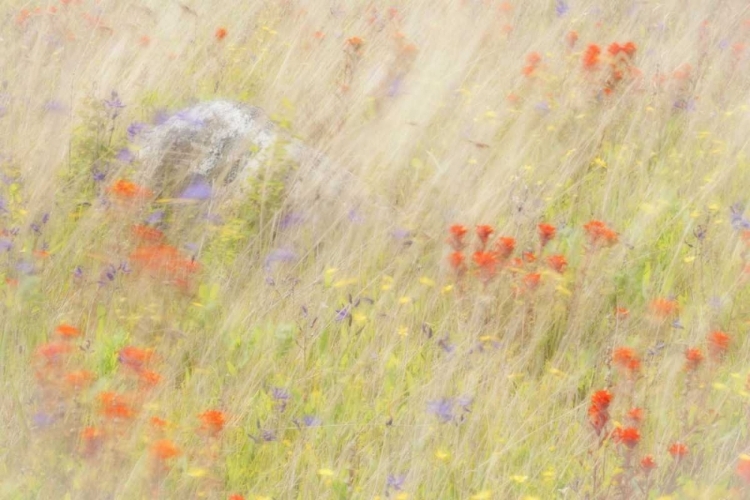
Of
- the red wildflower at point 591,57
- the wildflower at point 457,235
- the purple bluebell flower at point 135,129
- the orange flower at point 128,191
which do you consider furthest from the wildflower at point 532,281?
the purple bluebell flower at point 135,129

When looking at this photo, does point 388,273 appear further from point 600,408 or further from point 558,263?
point 600,408

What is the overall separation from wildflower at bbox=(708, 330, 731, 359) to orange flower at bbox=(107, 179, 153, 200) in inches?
66.1

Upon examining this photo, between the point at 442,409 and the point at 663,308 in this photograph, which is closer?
the point at 442,409

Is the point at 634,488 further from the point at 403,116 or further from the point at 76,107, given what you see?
the point at 76,107

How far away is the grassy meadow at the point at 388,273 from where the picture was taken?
2189 millimetres

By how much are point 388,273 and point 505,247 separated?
0.49 m

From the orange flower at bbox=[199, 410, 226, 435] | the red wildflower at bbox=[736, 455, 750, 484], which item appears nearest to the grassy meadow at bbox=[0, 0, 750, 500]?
the red wildflower at bbox=[736, 455, 750, 484]

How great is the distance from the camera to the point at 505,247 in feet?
8.79

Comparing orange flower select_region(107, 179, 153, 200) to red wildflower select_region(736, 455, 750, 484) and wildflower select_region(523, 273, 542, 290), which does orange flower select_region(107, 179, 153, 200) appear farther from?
red wildflower select_region(736, 455, 750, 484)

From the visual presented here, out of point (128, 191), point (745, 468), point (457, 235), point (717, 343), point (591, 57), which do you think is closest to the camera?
point (745, 468)

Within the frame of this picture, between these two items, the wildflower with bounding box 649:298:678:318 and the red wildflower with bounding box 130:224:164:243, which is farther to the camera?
the red wildflower with bounding box 130:224:164:243

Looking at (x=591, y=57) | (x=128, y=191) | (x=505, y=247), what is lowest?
(x=128, y=191)

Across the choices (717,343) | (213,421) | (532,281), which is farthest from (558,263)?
(213,421)

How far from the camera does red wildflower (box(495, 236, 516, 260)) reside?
262 cm
